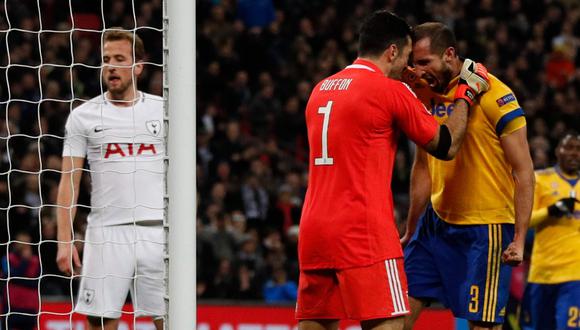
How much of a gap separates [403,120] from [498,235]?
96 centimetres

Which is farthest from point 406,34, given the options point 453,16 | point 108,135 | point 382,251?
point 453,16

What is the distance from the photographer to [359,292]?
4945 mm

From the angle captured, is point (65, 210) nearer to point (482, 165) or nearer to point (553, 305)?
point (482, 165)

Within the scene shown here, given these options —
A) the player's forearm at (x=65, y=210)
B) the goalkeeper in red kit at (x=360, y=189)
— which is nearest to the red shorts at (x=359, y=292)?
the goalkeeper in red kit at (x=360, y=189)

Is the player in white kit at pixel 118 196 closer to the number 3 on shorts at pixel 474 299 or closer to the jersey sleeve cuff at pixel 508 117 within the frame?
the number 3 on shorts at pixel 474 299

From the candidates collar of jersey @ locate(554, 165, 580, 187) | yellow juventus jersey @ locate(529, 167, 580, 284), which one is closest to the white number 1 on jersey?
yellow juventus jersey @ locate(529, 167, 580, 284)

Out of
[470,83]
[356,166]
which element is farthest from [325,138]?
[470,83]

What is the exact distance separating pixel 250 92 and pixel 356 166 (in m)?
9.71

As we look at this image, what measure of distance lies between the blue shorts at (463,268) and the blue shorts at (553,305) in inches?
118

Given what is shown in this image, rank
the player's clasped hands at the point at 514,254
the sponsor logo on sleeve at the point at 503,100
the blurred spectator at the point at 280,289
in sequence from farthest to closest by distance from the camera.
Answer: the blurred spectator at the point at 280,289, the sponsor logo on sleeve at the point at 503,100, the player's clasped hands at the point at 514,254

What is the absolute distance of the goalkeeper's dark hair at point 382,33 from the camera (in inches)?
202

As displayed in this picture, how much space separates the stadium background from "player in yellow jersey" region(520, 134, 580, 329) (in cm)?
248

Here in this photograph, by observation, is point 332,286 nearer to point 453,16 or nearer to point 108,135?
point 108,135

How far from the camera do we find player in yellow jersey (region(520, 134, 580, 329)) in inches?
332
